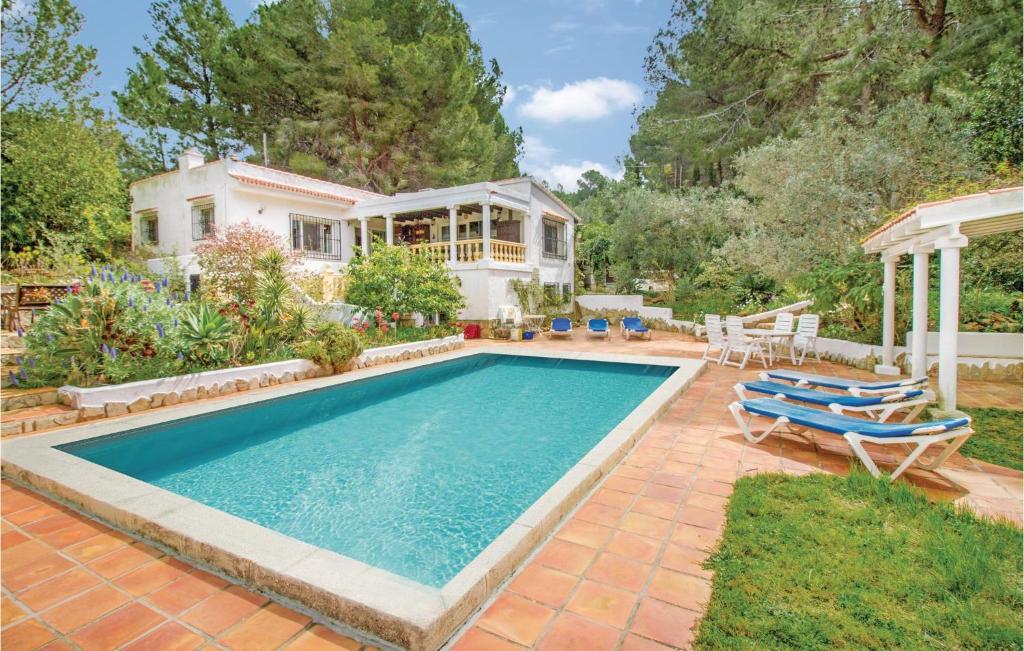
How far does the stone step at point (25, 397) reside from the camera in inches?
264

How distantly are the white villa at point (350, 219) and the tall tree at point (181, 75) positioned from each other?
670 centimetres

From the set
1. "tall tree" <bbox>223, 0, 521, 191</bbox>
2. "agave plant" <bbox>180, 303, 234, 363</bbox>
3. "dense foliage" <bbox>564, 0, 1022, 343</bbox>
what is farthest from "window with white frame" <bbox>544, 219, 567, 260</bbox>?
"agave plant" <bbox>180, 303, 234, 363</bbox>

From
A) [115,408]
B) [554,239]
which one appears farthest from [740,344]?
[554,239]

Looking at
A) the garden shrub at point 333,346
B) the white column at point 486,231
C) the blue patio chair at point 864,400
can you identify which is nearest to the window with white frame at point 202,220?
the white column at point 486,231

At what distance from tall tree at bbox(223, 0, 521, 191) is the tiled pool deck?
2343 cm

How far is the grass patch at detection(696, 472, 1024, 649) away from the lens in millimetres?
2424

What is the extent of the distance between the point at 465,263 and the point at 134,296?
10.8 meters

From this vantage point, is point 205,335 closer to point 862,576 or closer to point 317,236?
point 862,576

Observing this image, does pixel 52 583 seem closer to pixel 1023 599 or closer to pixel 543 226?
pixel 1023 599

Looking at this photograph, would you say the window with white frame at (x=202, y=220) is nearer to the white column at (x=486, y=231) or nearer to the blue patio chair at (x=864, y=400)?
the white column at (x=486, y=231)

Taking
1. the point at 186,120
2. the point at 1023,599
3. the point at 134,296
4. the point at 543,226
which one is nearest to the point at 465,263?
the point at 543,226

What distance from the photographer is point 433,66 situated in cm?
2406

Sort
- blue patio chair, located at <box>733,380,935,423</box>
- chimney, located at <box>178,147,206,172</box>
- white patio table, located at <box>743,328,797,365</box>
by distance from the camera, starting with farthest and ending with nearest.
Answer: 1. chimney, located at <box>178,147,206,172</box>
2. white patio table, located at <box>743,328,797,365</box>
3. blue patio chair, located at <box>733,380,935,423</box>

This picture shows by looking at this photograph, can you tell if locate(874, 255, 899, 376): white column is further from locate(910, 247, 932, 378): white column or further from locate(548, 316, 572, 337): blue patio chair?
locate(548, 316, 572, 337): blue patio chair
